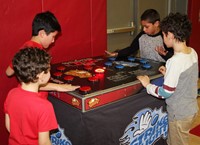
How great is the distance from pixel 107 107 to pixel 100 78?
249 mm

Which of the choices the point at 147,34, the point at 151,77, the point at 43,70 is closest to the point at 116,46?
the point at 147,34

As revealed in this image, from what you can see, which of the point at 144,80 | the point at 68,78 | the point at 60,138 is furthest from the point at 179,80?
the point at 60,138

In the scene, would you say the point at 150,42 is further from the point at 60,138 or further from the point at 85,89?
the point at 60,138

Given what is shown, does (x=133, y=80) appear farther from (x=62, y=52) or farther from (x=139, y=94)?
(x=62, y=52)

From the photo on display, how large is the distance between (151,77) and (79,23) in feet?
3.02

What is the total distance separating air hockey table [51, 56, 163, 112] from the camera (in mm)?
1463

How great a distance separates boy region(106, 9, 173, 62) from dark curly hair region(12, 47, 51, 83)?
115 cm

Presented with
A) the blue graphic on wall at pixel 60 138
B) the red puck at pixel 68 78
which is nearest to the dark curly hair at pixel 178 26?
the red puck at pixel 68 78

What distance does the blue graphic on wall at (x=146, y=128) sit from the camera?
168 centimetres

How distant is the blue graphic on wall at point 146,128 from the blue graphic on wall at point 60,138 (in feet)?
1.10

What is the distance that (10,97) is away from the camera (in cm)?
128

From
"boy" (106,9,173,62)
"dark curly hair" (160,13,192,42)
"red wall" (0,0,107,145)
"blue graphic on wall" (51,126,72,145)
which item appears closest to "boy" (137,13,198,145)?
"dark curly hair" (160,13,192,42)

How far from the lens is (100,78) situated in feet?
5.57

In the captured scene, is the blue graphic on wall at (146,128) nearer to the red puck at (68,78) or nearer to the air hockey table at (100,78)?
the air hockey table at (100,78)
